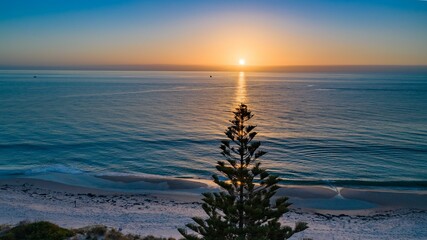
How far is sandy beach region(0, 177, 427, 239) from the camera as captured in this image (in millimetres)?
21250

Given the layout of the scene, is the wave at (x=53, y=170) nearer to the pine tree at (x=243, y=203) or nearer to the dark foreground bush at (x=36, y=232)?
the dark foreground bush at (x=36, y=232)

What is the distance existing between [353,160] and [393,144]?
8.62 meters

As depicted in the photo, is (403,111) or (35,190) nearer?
(35,190)

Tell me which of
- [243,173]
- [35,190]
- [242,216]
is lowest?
[35,190]

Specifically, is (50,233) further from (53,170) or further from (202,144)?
(202,144)

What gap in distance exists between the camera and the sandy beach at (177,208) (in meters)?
21.2

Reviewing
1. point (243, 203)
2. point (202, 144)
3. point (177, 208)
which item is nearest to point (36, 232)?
point (177, 208)

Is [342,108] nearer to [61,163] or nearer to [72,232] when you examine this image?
[61,163]

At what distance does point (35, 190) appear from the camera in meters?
28.4

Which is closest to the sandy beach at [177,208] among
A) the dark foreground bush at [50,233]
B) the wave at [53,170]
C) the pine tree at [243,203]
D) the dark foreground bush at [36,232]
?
the wave at [53,170]

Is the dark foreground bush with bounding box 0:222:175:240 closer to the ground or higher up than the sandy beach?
higher up

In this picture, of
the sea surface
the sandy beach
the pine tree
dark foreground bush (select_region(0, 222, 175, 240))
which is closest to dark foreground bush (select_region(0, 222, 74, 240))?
dark foreground bush (select_region(0, 222, 175, 240))

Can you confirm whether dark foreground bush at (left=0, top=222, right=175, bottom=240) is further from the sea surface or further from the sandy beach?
the sea surface

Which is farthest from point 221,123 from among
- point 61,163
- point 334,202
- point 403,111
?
point 403,111
